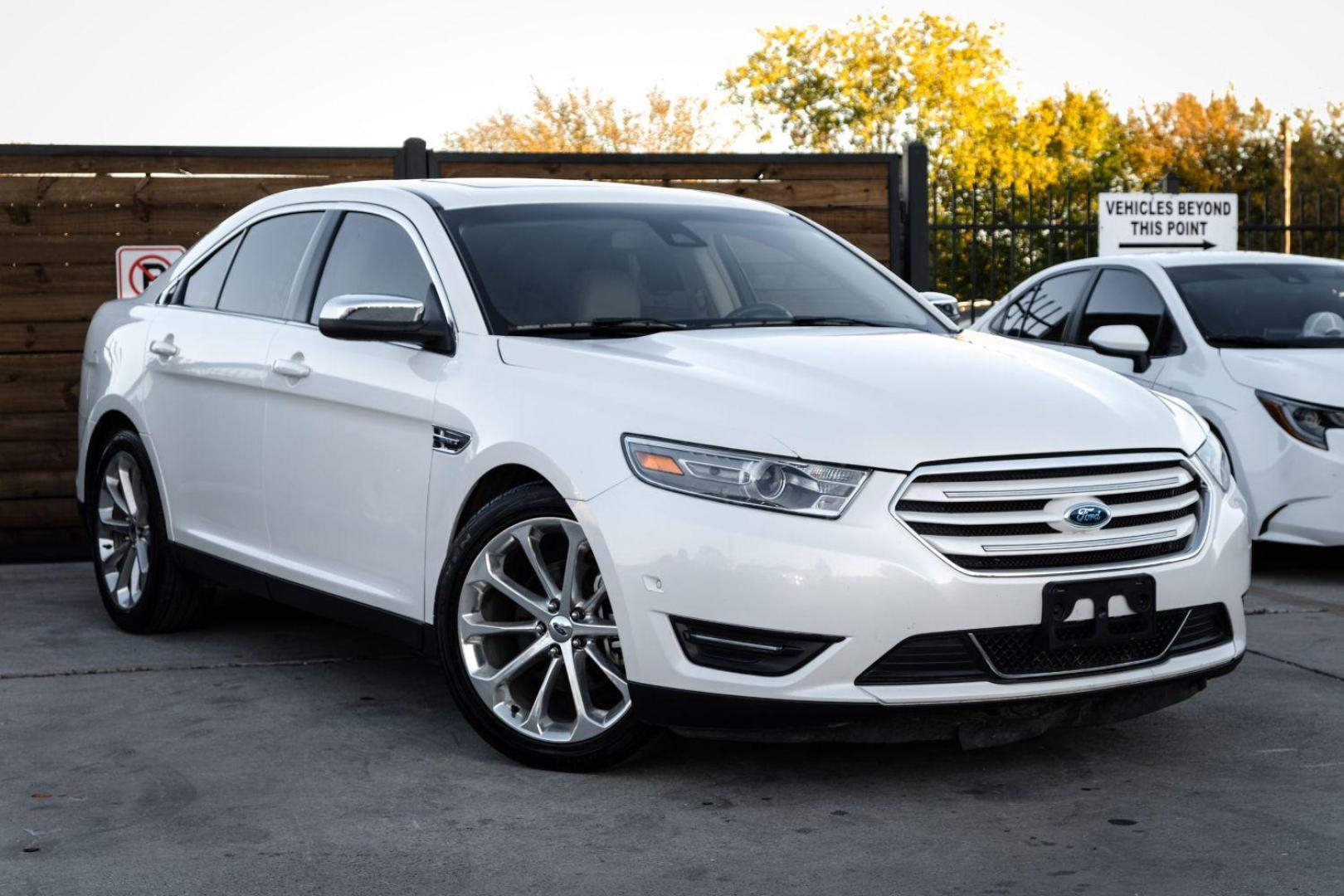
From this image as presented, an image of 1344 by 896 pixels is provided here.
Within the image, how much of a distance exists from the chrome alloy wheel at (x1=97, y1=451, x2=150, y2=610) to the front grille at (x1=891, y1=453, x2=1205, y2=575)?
378 cm

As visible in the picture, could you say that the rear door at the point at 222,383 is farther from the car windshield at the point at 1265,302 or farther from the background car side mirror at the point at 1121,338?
the car windshield at the point at 1265,302

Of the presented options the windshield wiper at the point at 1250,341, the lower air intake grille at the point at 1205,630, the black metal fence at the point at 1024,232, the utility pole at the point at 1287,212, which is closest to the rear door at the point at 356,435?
the lower air intake grille at the point at 1205,630

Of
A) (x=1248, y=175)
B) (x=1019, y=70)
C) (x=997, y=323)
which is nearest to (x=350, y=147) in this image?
(x=997, y=323)

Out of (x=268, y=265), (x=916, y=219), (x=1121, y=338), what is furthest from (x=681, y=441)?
(x=916, y=219)

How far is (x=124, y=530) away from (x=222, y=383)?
1.25 metres

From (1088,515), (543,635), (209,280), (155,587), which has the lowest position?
(155,587)

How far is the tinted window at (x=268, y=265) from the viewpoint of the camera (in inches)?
A: 241

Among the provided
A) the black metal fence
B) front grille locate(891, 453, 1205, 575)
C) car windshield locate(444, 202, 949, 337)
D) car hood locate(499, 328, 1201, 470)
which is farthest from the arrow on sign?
front grille locate(891, 453, 1205, 575)

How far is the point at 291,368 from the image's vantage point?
18.5ft

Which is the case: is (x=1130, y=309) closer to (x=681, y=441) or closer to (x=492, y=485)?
(x=492, y=485)

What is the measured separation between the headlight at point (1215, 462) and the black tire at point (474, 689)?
1688 mm

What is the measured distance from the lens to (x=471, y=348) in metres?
5.02

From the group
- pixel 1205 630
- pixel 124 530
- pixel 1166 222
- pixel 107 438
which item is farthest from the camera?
pixel 1166 222

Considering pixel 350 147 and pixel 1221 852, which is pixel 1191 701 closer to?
pixel 1221 852
